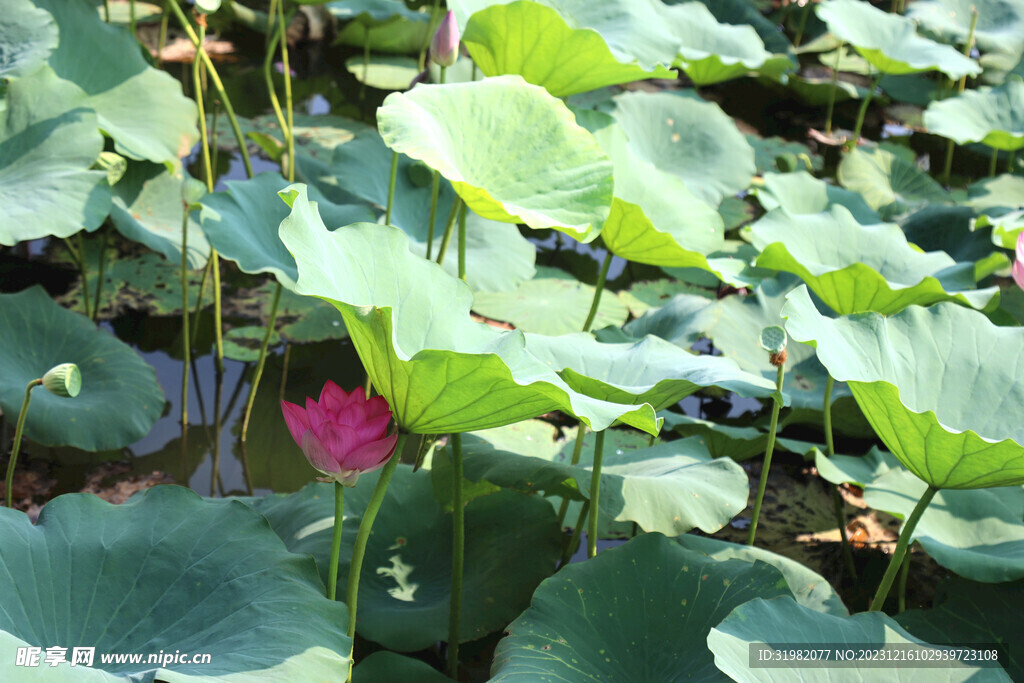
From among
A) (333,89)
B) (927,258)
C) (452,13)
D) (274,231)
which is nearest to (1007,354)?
(927,258)

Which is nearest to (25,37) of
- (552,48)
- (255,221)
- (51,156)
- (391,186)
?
(51,156)

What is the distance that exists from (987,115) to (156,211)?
3280mm

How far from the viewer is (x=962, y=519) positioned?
1646mm

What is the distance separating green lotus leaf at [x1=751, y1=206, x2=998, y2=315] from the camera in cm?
184

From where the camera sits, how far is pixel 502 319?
2500 mm

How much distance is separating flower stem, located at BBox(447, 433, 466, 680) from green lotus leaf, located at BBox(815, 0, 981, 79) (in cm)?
296

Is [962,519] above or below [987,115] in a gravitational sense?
below

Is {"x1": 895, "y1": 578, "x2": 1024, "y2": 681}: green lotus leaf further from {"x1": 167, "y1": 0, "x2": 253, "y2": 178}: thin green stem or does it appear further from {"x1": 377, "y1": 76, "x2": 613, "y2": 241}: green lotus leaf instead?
{"x1": 167, "y1": 0, "x2": 253, "y2": 178}: thin green stem

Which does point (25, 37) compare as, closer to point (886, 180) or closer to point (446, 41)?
point (446, 41)

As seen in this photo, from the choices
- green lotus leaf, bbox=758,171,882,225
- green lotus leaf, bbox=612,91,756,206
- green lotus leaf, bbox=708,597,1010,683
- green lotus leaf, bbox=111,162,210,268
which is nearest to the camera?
green lotus leaf, bbox=708,597,1010,683

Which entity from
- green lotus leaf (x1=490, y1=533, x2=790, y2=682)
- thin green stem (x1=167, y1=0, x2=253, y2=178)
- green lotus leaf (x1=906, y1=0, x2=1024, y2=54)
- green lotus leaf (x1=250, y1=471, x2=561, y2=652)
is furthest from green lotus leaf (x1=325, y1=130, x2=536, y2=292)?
green lotus leaf (x1=906, y1=0, x2=1024, y2=54)

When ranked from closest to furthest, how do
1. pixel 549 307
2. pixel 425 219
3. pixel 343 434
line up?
pixel 343 434, pixel 425 219, pixel 549 307

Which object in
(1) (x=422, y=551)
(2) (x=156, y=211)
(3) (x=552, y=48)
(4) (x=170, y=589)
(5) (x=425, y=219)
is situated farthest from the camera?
(5) (x=425, y=219)

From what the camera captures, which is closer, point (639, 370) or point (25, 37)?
point (639, 370)
